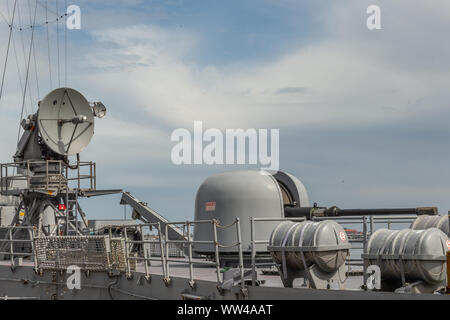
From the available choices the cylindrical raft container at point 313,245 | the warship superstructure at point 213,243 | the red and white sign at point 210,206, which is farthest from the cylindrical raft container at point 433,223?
the red and white sign at point 210,206

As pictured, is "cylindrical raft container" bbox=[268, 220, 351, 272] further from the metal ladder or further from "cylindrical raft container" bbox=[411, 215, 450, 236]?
the metal ladder

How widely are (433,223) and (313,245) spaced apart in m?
3.07

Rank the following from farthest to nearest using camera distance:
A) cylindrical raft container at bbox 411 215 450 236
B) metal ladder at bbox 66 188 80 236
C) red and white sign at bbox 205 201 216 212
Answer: metal ladder at bbox 66 188 80 236
red and white sign at bbox 205 201 216 212
cylindrical raft container at bbox 411 215 450 236

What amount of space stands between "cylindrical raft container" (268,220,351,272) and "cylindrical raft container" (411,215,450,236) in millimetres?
2191

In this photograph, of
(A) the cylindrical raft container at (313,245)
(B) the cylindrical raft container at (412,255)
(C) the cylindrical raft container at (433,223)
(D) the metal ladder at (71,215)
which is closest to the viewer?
(B) the cylindrical raft container at (412,255)

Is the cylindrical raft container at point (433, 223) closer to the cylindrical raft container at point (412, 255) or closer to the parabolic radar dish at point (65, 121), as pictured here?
the cylindrical raft container at point (412, 255)

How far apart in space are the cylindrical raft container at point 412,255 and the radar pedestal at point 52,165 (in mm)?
17404

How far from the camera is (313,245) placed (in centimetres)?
1124

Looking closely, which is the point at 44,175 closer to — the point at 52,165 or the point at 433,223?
the point at 52,165

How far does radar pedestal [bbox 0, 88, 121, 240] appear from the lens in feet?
86.6

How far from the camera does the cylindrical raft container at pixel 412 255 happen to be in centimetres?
1016

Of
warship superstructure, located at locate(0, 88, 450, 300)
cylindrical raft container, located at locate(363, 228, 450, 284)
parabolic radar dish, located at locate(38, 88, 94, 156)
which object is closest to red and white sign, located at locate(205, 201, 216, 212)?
warship superstructure, located at locate(0, 88, 450, 300)

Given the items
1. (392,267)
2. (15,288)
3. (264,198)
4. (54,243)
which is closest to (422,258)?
(392,267)
